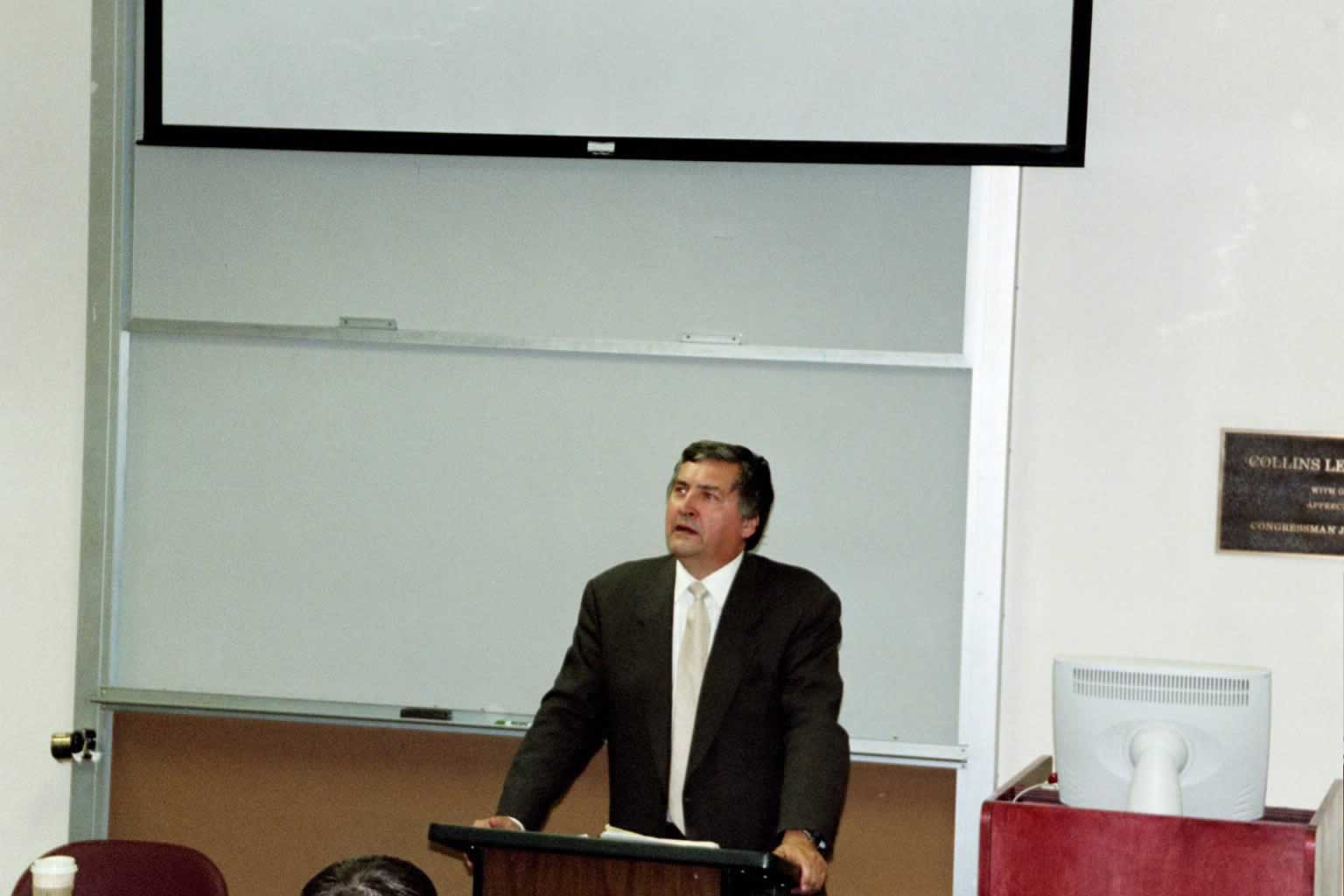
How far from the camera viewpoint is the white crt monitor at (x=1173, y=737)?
10.1 feet

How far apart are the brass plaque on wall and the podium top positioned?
179cm

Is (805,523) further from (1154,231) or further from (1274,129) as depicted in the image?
(1274,129)

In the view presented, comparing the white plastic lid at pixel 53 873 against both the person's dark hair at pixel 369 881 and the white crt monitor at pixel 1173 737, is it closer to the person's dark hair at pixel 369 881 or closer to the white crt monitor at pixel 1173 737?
the person's dark hair at pixel 369 881

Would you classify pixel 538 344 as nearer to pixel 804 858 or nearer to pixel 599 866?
pixel 804 858

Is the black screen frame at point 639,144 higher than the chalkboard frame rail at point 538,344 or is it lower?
higher

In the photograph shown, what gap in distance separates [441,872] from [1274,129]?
283cm

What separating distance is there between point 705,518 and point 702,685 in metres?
0.39

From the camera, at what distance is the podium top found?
2793mm

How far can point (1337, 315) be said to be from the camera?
4129mm

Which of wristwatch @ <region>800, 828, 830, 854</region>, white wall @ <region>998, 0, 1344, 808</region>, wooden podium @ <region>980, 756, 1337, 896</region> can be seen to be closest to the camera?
wooden podium @ <region>980, 756, 1337, 896</region>

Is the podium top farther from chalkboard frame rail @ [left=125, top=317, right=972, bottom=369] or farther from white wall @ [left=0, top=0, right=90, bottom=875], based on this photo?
white wall @ [left=0, top=0, right=90, bottom=875]

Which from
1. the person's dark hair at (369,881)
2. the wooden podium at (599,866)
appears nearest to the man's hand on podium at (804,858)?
the wooden podium at (599,866)

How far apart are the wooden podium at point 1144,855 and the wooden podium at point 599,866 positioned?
465 millimetres

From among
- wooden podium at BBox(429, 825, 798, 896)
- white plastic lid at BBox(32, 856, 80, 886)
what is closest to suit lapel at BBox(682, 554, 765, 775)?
wooden podium at BBox(429, 825, 798, 896)
